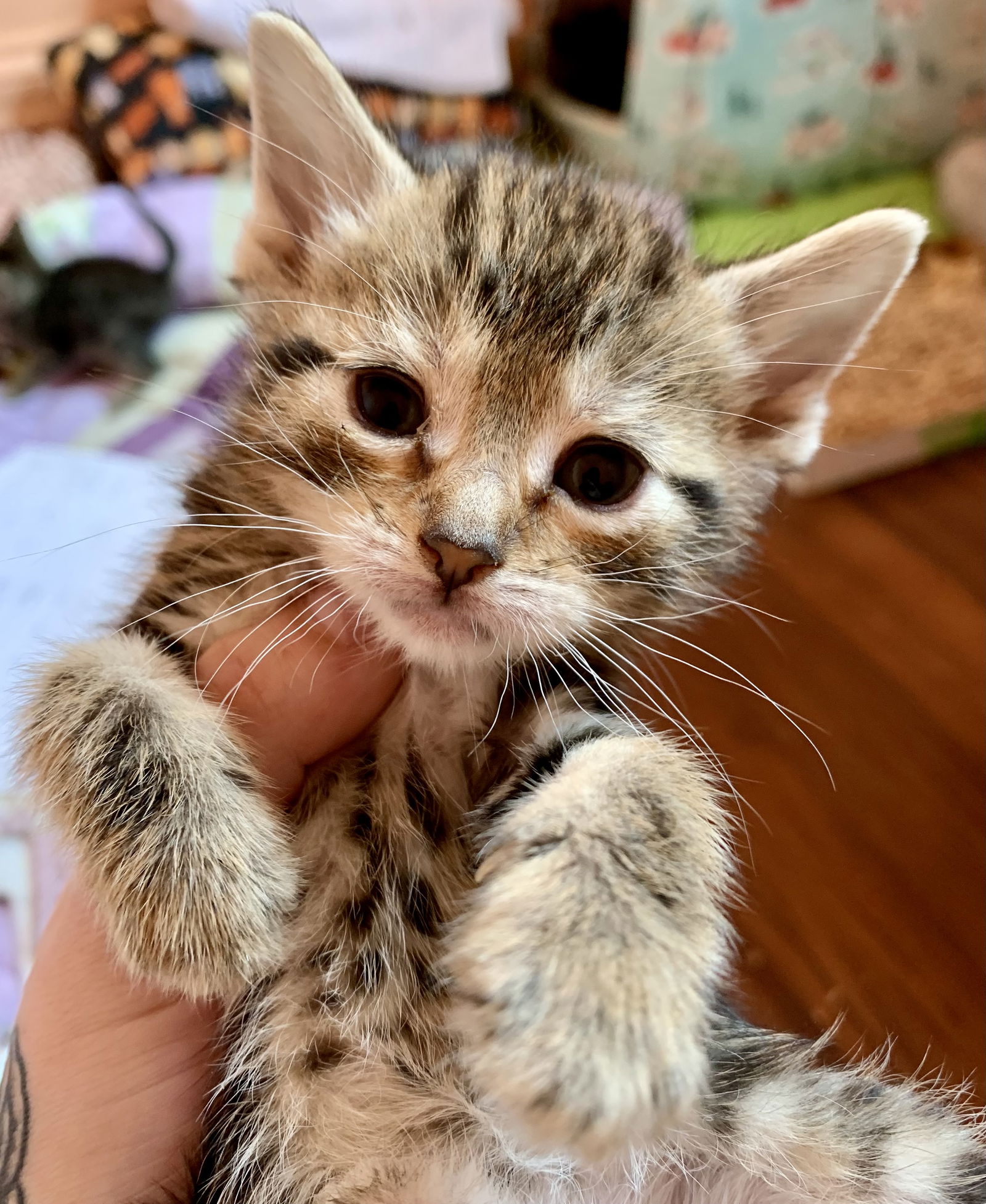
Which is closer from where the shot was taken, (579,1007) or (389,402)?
(579,1007)

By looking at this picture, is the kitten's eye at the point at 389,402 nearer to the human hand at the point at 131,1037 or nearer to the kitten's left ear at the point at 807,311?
the human hand at the point at 131,1037

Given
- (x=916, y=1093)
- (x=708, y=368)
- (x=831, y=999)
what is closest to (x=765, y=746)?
(x=831, y=999)

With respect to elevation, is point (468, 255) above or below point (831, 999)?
above

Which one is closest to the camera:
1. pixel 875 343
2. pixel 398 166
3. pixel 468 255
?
pixel 468 255

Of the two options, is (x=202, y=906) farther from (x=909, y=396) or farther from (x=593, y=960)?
(x=909, y=396)

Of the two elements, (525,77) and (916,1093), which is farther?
(525,77)

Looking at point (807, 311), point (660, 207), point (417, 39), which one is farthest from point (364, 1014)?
point (417, 39)

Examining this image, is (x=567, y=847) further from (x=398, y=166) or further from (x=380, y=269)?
(x=398, y=166)
